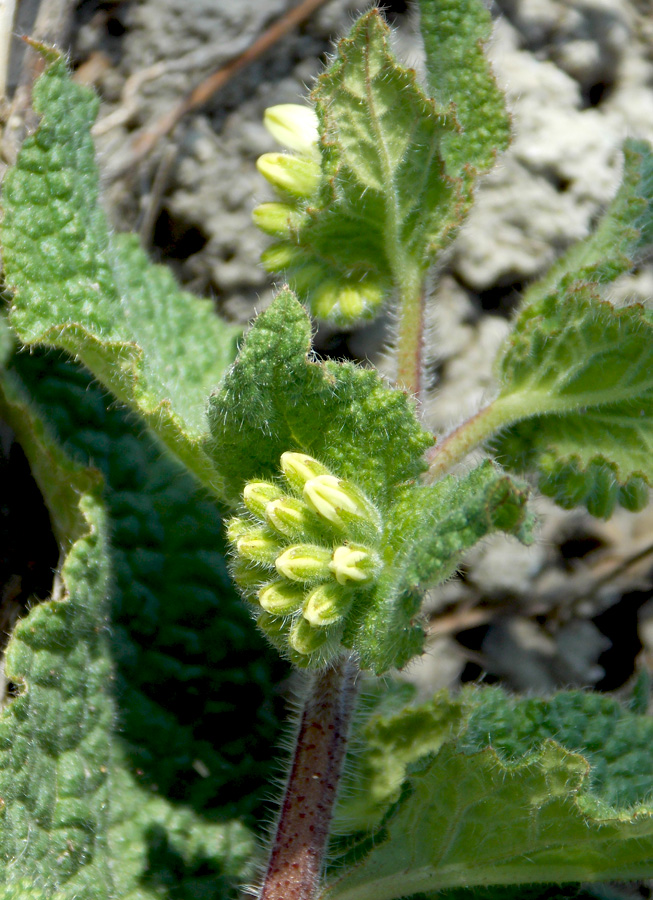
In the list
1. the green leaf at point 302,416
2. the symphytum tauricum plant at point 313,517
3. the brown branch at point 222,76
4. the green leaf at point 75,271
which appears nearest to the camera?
the green leaf at point 302,416

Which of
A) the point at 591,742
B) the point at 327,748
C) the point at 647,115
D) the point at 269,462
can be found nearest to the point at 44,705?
the point at 327,748

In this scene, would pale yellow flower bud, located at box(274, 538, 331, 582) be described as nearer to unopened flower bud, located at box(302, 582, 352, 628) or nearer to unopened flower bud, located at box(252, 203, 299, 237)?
unopened flower bud, located at box(302, 582, 352, 628)

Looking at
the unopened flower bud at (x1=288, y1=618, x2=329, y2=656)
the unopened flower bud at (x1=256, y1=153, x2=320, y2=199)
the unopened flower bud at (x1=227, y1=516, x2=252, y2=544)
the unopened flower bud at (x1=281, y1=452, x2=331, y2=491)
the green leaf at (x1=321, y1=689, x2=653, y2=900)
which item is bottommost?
the green leaf at (x1=321, y1=689, x2=653, y2=900)

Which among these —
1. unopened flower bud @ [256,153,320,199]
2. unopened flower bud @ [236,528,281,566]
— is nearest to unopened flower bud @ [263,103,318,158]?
unopened flower bud @ [256,153,320,199]

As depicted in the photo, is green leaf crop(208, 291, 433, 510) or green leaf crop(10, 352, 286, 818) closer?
green leaf crop(208, 291, 433, 510)

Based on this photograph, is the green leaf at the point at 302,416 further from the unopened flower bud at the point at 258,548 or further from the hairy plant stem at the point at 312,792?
the hairy plant stem at the point at 312,792

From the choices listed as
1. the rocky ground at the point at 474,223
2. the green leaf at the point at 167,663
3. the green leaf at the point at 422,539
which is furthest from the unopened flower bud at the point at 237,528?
the rocky ground at the point at 474,223
